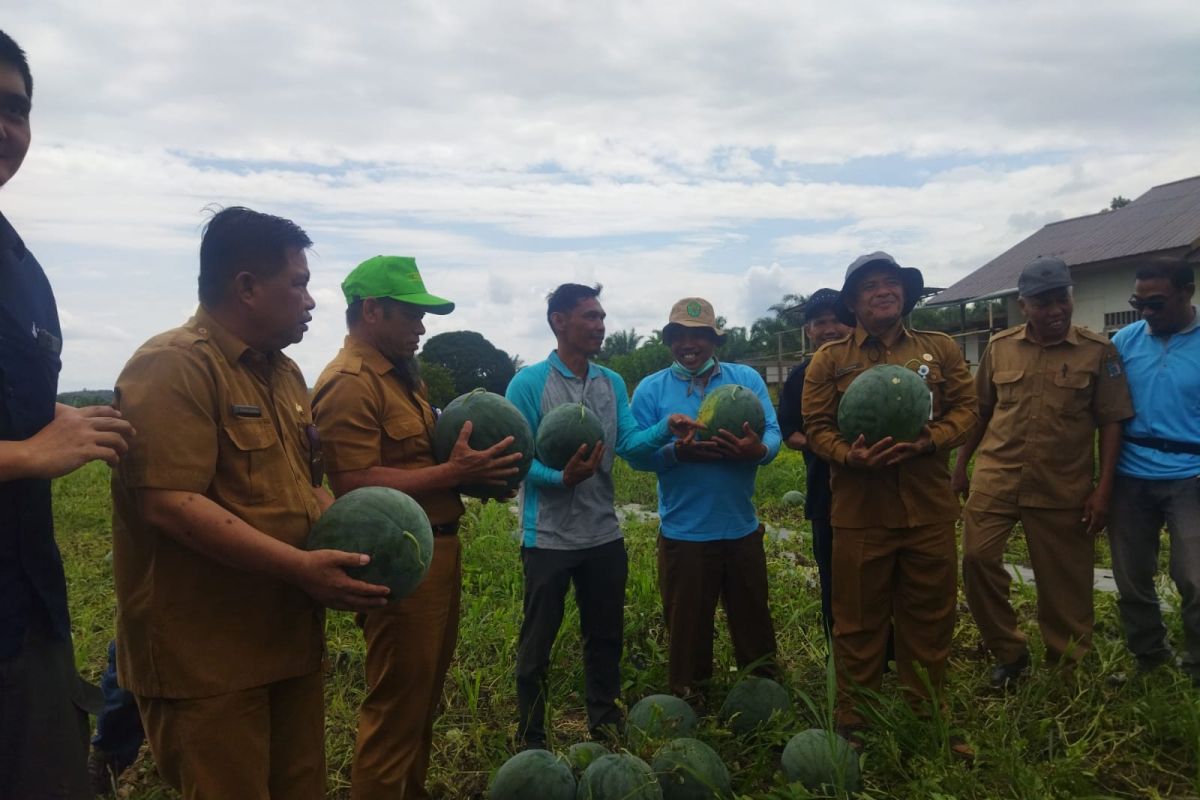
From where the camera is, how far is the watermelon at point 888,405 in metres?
3.65

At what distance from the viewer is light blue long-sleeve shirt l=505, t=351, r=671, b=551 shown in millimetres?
4008

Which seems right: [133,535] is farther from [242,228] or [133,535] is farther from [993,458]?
[993,458]

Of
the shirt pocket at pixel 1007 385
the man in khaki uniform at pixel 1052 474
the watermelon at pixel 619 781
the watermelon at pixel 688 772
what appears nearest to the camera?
the watermelon at pixel 619 781

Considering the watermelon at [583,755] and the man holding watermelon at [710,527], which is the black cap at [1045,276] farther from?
the watermelon at [583,755]

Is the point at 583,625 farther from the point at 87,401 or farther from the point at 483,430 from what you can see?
the point at 87,401

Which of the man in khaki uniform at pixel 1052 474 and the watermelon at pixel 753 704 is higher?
the man in khaki uniform at pixel 1052 474

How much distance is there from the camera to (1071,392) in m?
4.48

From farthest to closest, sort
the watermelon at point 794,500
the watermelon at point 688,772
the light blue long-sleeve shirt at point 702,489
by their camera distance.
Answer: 1. the watermelon at point 794,500
2. the light blue long-sleeve shirt at point 702,489
3. the watermelon at point 688,772

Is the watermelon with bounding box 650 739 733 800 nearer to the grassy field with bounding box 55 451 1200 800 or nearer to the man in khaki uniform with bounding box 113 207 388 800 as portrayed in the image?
the grassy field with bounding box 55 451 1200 800

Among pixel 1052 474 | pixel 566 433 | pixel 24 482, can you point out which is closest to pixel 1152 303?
pixel 1052 474

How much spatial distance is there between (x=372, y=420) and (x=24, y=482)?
3.91 feet

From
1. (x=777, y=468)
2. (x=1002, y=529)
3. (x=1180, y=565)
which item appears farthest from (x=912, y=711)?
(x=777, y=468)

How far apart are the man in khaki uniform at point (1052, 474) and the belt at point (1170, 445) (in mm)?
129

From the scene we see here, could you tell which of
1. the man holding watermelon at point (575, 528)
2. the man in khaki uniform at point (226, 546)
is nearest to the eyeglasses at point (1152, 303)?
the man holding watermelon at point (575, 528)
